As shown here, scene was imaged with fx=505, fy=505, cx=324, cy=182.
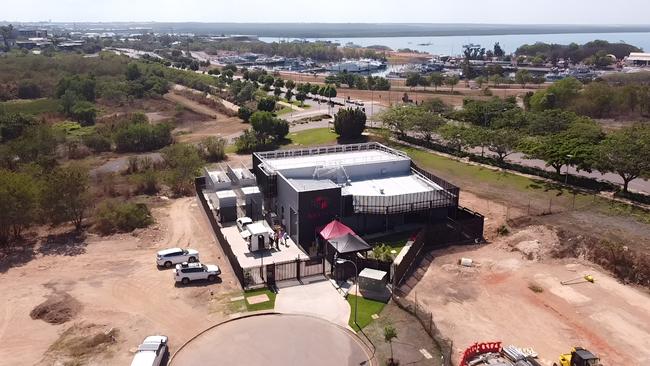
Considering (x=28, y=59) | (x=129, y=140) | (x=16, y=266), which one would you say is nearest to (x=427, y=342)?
(x=16, y=266)

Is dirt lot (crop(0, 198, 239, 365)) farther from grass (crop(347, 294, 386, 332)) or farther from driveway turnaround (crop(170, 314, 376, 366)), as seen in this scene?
grass (crop(347, 294, 386, 332))

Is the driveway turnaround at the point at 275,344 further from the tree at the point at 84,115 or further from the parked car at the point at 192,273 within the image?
the tree at the point at 84,115

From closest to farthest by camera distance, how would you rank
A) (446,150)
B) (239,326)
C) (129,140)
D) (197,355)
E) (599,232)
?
(197,355) < (239,326) < (599,232) < (446,150) < (129,140)

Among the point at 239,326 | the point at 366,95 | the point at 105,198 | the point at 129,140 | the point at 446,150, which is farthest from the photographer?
the point at 366,95

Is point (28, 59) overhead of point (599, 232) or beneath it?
overhead

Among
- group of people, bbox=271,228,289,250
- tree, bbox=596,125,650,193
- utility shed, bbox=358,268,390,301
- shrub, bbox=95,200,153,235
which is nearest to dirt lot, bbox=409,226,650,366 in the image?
utility shed, bbox=358,268,390,301

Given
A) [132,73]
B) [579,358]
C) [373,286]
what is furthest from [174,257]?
[132,73]

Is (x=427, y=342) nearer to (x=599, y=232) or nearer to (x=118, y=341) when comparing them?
(x=118, y=341)
